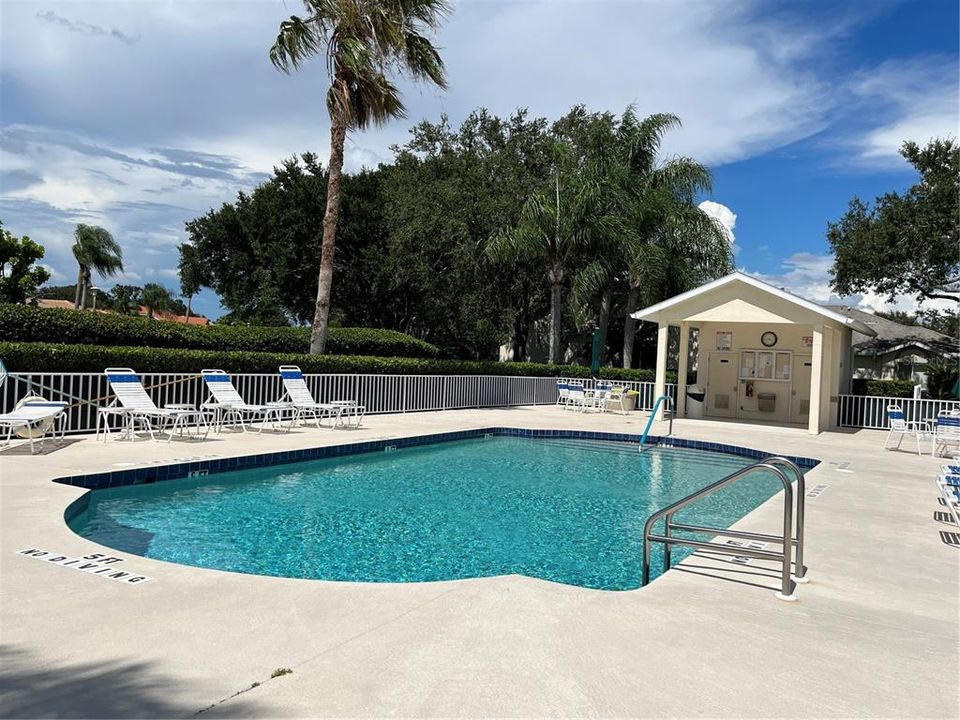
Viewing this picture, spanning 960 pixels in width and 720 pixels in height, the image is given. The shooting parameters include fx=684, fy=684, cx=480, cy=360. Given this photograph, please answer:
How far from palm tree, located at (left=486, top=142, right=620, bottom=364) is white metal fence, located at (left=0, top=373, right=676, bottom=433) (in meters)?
4.51

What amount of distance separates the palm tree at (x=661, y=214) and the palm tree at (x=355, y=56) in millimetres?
9865

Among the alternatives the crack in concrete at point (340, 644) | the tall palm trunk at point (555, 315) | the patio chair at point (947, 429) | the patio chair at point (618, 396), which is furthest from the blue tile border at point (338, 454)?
the tall palm trunk at point (555, 315)

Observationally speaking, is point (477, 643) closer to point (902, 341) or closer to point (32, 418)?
point (32, 418)

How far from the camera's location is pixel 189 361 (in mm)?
13266

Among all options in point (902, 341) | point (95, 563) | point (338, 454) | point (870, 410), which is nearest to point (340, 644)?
point (95, 563)

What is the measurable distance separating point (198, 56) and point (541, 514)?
36.8ft

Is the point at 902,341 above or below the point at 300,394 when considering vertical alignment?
above

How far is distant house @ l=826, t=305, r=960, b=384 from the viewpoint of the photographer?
2972cm

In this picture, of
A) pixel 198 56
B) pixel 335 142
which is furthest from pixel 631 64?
pixel 198 56

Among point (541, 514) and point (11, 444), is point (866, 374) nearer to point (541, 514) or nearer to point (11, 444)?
point (541, 514)

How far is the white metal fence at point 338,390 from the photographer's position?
433 inches

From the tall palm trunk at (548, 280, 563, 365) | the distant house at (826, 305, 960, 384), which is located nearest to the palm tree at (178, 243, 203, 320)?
the tall palm trunk at (548, 280, 563, 365)

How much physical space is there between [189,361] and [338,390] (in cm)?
378

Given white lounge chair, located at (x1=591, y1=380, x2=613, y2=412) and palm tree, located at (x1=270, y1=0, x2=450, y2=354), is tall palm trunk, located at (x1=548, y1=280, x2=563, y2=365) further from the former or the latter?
palm tree, located at (x1=270, y1=0, x2=450, y2=354)
